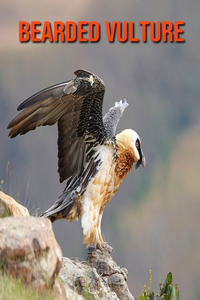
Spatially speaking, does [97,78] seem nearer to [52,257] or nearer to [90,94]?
[90,94]

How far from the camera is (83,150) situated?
760 centimetres

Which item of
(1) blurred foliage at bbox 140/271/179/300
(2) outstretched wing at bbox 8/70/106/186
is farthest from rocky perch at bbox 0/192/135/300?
(2) outstretched wing at bbox 8/70/106/186

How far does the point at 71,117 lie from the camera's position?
23.9ft

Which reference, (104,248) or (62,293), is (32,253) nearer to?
(62,293)

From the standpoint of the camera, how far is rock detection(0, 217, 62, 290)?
160 inches

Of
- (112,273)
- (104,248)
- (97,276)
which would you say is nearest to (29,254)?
(97,276)

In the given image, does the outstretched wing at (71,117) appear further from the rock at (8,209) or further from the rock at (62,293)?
the rock at (62,293)

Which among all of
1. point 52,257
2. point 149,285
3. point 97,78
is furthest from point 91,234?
point 52,257

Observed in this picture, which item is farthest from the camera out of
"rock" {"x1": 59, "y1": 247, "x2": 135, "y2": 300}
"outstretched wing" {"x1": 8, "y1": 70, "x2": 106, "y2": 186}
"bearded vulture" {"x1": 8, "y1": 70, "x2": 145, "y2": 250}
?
"bearded vulture" {"x1": 8, "y1": 70, "x2": 145, "y2": 250}

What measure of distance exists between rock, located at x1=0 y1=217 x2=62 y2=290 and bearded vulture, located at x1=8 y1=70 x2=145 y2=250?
110 inches

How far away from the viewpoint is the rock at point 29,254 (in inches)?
160

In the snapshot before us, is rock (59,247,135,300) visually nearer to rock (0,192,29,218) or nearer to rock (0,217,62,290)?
rock (0,192,29,218)

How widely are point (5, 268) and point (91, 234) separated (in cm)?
329

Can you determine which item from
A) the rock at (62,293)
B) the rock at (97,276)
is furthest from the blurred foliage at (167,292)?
the rock at (62,293)
